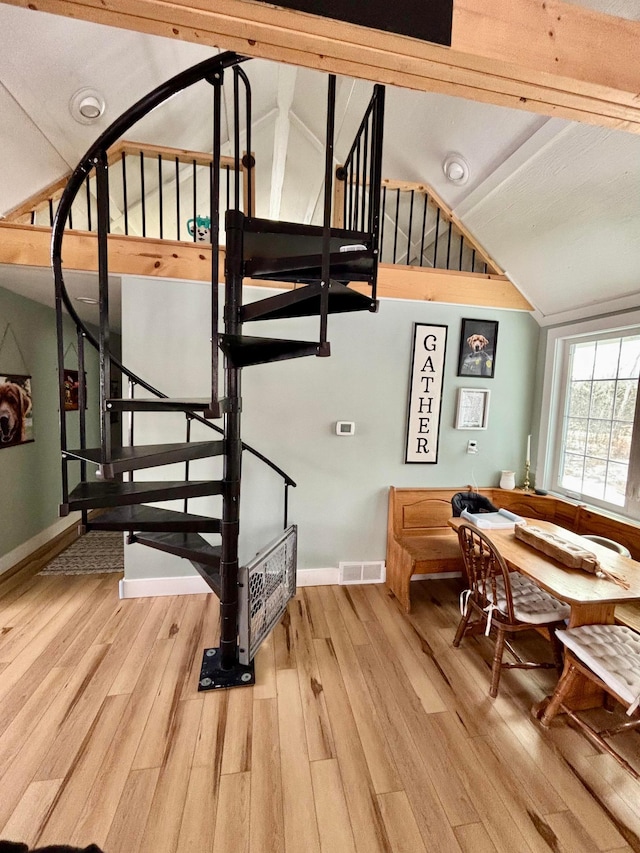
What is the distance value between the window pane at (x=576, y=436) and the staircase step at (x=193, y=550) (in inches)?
116

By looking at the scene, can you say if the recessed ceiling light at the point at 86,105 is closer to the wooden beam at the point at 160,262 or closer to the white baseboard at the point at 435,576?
the wooden beam at the point at 160,262

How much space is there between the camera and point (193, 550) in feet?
6.16

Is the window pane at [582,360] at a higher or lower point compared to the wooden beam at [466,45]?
lower

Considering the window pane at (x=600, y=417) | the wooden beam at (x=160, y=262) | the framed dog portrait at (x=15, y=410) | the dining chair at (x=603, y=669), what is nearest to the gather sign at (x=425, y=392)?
the wooden beam at (x=160, y=262)

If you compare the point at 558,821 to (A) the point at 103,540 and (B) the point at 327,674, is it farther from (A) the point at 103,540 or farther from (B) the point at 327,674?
(A) the point at 103,540

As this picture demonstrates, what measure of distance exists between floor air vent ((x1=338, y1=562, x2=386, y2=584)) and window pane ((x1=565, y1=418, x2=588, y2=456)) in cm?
191

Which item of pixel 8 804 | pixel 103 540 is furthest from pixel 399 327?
pixel 103 540

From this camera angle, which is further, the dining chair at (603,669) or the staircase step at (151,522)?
the staircase step at (151,522)

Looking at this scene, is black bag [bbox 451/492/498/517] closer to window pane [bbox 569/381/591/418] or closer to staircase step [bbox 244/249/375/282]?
window pane [bbox 569/381/591/418]

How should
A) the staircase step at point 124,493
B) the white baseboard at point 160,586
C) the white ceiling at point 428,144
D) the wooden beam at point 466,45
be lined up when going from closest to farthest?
the wooden beam at point 466,45 < the staircase step at point 124,493 < the white ceiling at point 428,144 < the white baseboard at point 160,586

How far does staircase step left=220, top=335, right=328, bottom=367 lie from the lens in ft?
4.67

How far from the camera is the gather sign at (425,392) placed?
9.34 feet

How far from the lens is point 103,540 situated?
142 inches

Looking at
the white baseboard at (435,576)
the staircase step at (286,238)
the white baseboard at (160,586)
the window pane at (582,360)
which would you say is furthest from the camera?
the white baseboard at (435,576)
